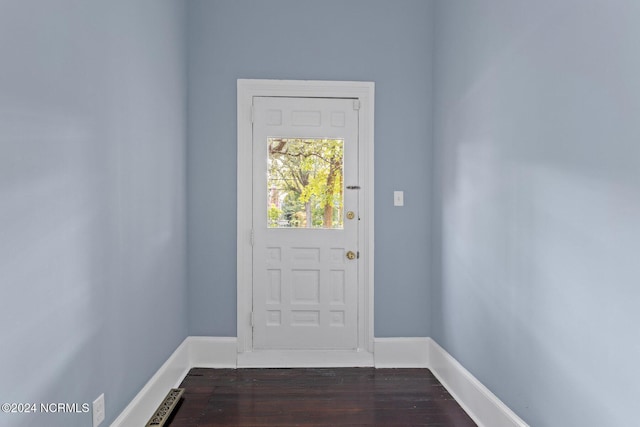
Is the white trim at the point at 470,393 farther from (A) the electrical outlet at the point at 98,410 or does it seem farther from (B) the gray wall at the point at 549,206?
(A) the electrical outlet at the point at 98,410

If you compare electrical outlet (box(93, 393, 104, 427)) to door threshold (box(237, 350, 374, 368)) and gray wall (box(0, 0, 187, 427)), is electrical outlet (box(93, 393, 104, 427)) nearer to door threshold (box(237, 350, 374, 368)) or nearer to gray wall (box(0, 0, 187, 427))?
gray wall (box(0, 0, 187, 427))

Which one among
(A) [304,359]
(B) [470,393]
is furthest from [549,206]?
(A) [304,359]

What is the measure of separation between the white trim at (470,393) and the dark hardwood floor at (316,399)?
0.17 ft

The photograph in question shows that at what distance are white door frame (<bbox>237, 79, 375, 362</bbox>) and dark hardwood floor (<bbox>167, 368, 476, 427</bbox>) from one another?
1.06 feet

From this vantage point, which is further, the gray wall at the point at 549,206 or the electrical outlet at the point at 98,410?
the electrical outlet at the point at 98,410

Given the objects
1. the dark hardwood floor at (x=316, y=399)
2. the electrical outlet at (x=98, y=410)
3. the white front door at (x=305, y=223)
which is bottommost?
the dark hardwood floor at (x=316, y=399)

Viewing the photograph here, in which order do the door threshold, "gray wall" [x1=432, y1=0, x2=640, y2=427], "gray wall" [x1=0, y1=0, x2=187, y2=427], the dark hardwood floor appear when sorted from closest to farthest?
"gray wall" [x1=0, y1=0, x2=187, y2=427], "gray wall" [x1=432, y1=0, x2=640, y2=427], the dark hardwood floor, the door threshold

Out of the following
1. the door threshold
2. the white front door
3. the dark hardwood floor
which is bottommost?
the dark hardwood floor

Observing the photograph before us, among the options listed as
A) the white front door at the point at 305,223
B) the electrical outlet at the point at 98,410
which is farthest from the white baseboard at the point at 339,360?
the electrical outlet at the point at 98,410

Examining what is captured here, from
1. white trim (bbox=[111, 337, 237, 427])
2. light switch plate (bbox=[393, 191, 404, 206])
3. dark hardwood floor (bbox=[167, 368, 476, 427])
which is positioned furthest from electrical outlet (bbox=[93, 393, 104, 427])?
light switch plate (bbox=[393, 191, 404, 206])

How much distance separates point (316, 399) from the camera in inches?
107

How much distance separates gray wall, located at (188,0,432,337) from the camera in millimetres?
3277

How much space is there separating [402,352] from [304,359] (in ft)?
2.42

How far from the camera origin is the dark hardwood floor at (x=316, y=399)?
245cm
